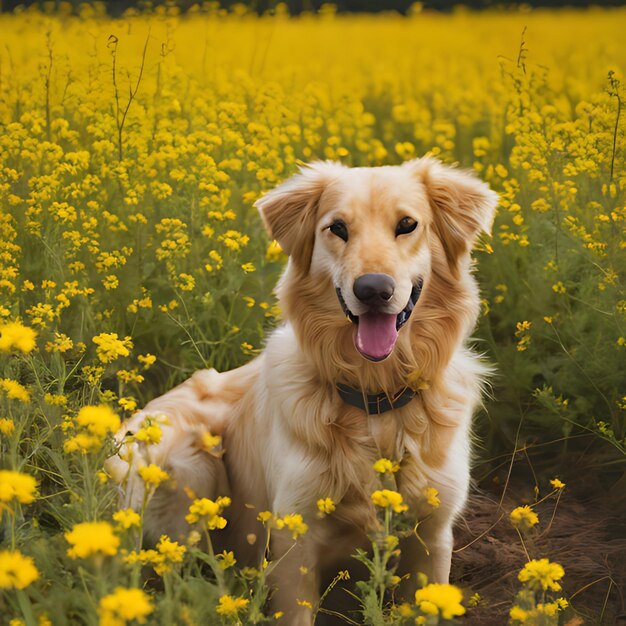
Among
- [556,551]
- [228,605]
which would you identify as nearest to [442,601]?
[228,605]

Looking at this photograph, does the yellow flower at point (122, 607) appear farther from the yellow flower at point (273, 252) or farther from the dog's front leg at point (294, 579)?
the yellow flower at point (273, 252)

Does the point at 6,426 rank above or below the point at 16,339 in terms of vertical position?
below

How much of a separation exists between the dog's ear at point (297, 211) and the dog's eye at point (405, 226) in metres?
0.34

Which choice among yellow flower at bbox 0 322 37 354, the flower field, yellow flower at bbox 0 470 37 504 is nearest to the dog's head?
the flower field

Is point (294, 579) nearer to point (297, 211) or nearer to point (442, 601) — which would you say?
point (442, 601)

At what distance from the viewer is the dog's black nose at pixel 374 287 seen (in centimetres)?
265

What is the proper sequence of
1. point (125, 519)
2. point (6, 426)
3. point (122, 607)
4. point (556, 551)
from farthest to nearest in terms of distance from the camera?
1. point (556, 551)
2. point (6, 426)
3. point (125, 519)
4. point (122, 607)

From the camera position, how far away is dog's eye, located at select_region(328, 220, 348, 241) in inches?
116

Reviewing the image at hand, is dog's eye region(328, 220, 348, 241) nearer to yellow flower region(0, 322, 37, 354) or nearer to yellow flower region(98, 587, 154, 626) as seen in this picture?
yellow flower region(0, 322, 37, 354)

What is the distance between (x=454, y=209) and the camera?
3064 millimetres

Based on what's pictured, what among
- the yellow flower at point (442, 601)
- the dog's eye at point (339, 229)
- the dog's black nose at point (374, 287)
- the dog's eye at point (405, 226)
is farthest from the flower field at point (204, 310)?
the dog's eye at point (405, 226)

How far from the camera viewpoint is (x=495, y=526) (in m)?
3.56

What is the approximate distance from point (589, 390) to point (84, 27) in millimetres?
4092

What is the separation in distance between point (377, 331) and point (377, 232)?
1.15 ft
